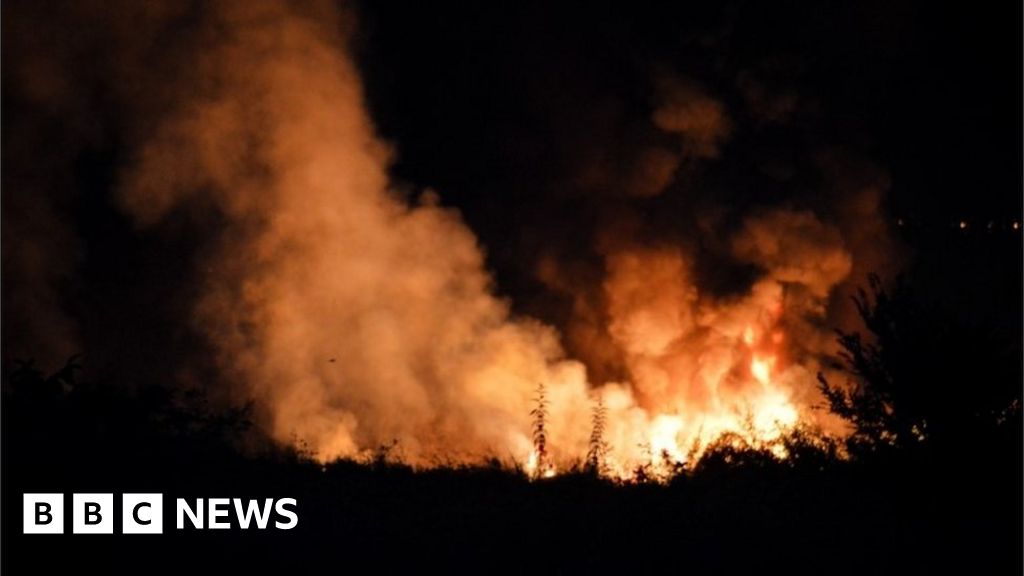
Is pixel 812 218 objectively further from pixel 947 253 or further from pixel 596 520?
pixel 596 520

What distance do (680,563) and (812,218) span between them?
12.5 m

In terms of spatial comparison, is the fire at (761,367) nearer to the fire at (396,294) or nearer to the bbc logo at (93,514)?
the fire at (396,294)

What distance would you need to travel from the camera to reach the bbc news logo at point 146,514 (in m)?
6.14

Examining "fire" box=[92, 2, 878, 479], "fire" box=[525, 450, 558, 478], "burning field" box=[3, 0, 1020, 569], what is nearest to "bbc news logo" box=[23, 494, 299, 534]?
"fire" box=[525, 450, 558, 478]

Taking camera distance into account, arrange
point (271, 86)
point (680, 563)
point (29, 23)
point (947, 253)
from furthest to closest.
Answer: point (947, 253), point (271, 86), point (29, 23), point (680, 563)

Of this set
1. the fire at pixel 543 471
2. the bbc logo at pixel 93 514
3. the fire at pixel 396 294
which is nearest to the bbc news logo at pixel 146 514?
the bbc logo at pixel 93 514

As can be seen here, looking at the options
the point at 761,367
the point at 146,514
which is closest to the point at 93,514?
the point at 146,514

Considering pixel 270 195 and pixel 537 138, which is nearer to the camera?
pixel 270 195

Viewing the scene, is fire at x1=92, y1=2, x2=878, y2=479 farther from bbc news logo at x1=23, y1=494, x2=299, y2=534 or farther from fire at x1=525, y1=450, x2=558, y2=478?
bbc news logo at x1=23, y1=494, x2=299, y2=534

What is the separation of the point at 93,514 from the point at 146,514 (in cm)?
36

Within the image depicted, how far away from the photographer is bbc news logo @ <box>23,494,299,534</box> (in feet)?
20.1

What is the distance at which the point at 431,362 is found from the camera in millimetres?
16422

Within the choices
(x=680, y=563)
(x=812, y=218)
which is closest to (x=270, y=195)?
(x=812, y=218)

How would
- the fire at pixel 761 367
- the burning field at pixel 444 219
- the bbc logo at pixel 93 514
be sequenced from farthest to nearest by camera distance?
1. the fire at pixel 761 367
2. the burning field at pixel 444 219
3. the bbc logo at pixel 93 514
